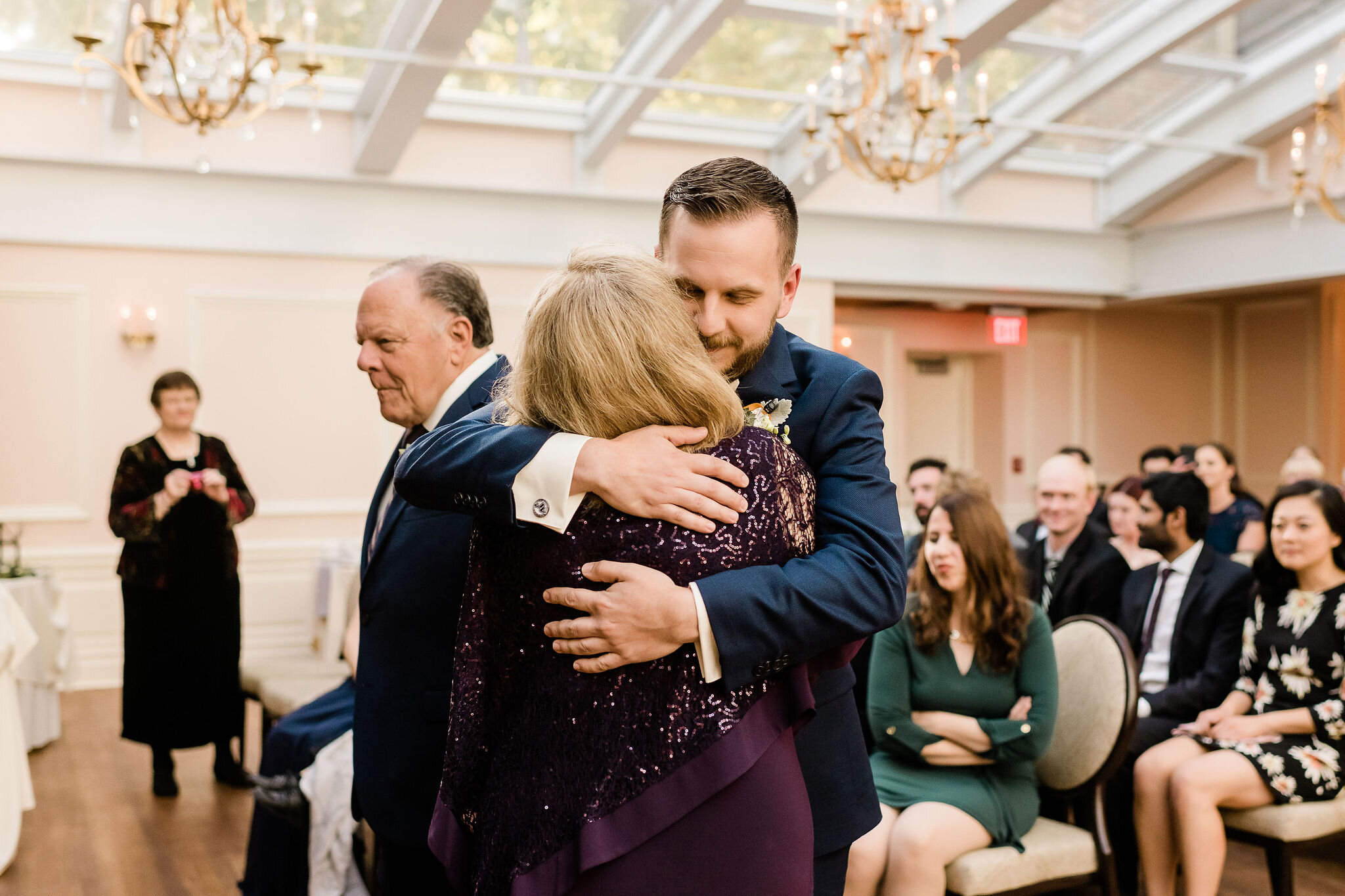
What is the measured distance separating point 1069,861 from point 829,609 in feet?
6.71

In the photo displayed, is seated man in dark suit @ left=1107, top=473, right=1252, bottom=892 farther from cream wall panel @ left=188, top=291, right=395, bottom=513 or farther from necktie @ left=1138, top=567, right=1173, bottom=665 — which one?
cream wall panel @ left=188, top=291, right=395, bottom=513

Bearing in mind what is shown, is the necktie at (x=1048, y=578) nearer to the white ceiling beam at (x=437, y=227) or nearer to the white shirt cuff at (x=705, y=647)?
the white shirt cuff at (x=705, y=647)

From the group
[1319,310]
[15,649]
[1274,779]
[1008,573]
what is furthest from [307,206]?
[1319,310]

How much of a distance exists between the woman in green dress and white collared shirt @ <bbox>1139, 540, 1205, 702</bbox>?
115 cm

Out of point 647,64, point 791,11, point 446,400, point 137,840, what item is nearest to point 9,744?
point 137,840

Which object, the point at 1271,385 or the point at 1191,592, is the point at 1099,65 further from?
the point at 1191,592

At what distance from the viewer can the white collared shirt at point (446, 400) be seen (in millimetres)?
2027

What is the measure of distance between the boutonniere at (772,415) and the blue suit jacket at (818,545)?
0.5 inches

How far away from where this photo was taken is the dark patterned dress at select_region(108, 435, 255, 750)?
4605 mm

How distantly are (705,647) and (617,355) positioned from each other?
11.9 inches

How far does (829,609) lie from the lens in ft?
3.81

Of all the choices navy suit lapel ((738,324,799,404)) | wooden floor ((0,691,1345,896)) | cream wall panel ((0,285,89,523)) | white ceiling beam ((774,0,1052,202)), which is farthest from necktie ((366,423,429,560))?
cream wall panel ((0,285,89,523))

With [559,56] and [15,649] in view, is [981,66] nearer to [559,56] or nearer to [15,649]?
[559,56]

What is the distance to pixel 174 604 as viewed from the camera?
183 inches
